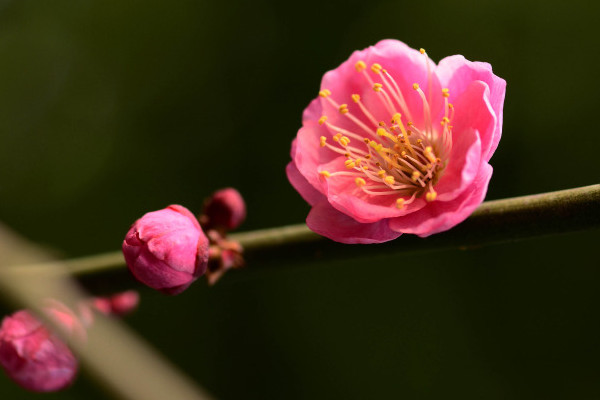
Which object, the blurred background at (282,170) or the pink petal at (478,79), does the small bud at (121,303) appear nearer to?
the pink petal at (478,79)

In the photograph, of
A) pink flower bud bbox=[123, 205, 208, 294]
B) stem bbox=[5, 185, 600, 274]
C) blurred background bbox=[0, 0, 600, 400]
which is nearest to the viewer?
stem bbox=[5, 185, 600, 274]

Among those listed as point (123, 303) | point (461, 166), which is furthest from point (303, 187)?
point (123, 303)

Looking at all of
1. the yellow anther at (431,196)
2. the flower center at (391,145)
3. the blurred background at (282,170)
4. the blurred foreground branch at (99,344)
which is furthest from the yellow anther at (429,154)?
the blurred background at (282,170)

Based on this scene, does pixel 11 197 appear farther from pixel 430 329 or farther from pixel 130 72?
pixel 430 329

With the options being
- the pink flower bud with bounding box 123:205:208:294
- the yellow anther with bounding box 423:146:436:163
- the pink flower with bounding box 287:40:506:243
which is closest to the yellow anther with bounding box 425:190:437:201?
the pink flower with bounding box 287:40:506:243

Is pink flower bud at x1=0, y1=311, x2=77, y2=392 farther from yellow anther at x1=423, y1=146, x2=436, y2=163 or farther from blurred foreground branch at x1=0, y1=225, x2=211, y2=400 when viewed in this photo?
yellow anther at x1=423, y1=146, x2=436, y2=163
